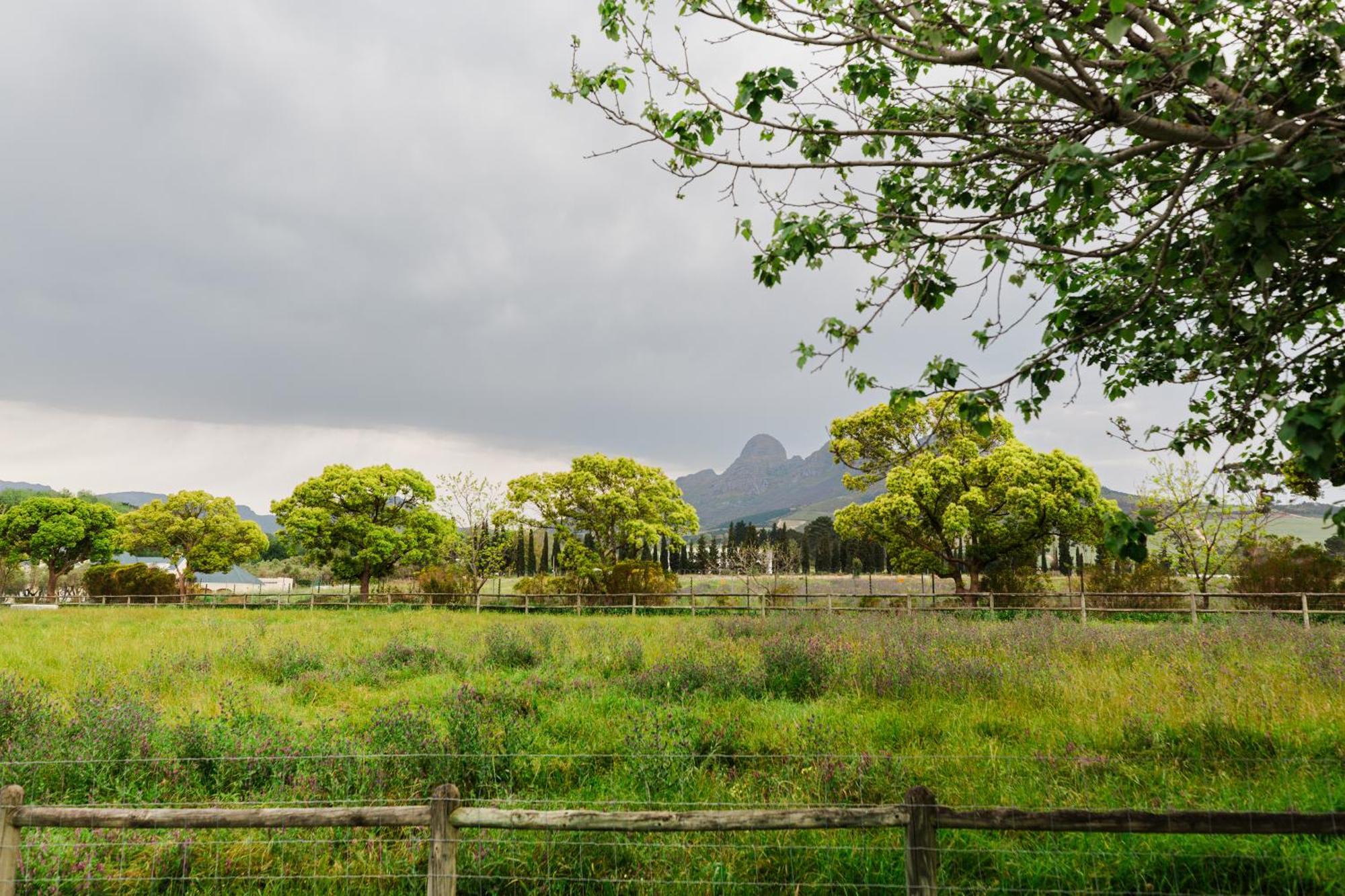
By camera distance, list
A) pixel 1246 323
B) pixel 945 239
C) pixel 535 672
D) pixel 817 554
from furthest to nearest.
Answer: pixel 817 554
pixel 535 672
pixel 945 239
pixel 1246 323

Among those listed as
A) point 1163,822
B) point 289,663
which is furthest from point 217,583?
point 1163,822

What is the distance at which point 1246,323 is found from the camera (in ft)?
11.5

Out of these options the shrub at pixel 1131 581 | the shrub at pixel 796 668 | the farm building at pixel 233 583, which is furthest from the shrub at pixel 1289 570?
Result: the farm building at pixel 233 583

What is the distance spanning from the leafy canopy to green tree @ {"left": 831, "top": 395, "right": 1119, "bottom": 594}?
179ft

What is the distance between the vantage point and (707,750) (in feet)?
24.1

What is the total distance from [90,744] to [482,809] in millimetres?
5255

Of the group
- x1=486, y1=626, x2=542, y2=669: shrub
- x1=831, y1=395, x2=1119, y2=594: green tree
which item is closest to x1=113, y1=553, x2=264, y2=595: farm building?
x1=486, y1=626, x2=542, y2=669: shrub

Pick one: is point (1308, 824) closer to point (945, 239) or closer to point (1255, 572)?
point (945, 239)

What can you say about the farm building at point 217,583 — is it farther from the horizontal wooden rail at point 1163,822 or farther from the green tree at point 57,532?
the horizontal wooden rail at point 1163,822

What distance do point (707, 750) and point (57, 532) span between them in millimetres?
59094

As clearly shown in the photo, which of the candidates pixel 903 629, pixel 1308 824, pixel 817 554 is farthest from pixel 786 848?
pixel 817 554

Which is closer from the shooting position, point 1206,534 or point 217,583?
point 1206,534

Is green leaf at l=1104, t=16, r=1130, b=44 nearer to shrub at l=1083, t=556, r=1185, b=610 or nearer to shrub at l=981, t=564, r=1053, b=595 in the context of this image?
shrub at l=1083, t=556, r=1185, b=610

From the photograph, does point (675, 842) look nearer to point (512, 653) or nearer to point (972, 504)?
point (512, 653)
